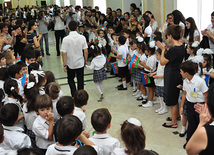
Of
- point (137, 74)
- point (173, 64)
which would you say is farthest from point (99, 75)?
point (173, 64)

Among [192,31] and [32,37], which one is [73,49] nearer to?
[32,37]

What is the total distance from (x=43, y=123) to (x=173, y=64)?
2.18m

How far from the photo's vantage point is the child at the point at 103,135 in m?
2.32

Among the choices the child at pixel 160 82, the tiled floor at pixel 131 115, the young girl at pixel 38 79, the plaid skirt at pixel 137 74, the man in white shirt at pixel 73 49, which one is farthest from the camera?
the plaid skirt at pixel 137 74

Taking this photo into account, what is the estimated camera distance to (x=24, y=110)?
119 inches

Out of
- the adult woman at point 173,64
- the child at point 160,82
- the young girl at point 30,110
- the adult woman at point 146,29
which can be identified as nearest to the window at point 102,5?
the adult woman at point 146,29

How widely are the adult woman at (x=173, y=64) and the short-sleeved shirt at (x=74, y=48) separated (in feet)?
5.93

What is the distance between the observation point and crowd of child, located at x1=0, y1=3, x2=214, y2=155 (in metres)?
2.13

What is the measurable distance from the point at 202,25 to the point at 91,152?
19.8ft

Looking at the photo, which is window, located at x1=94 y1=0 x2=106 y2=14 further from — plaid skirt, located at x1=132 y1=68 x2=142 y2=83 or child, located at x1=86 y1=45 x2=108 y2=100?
plaid skirt, located at x1=132 y1=68 x2=142 y2=83

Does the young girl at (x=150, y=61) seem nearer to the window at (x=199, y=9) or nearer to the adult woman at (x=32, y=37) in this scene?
the window at (x=199, y=9)

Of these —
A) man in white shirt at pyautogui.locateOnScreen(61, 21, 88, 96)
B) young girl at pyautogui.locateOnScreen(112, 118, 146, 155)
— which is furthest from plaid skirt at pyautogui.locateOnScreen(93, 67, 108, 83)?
young girl at pyautogui.locateOnScreen(112, 118, 146, 155)

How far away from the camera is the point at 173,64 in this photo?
3.93m

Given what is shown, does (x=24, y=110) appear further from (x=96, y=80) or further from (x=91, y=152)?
(x=96, y=80)
